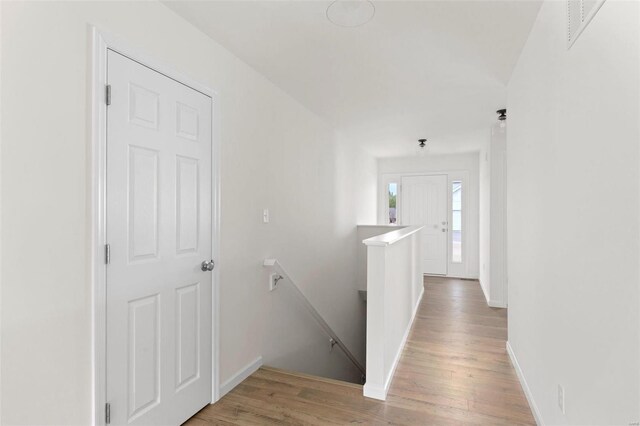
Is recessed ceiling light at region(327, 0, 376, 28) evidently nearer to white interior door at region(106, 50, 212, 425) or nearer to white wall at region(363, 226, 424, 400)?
white interior door at region(106, 50, 212, 425)

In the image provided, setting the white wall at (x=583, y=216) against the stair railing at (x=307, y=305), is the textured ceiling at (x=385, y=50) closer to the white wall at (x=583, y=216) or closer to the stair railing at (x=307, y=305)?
the white wall at (x=583, y=216)

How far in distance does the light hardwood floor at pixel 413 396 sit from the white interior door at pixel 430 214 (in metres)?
3.58

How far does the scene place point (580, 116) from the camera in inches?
53.7

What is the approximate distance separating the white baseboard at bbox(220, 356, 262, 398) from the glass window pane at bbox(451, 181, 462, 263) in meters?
5.00

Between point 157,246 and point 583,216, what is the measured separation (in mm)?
2013

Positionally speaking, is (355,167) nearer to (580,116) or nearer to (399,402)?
(399,402)

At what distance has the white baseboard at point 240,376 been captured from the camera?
7.88 ft

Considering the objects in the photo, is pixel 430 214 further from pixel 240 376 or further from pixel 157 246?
pixel 157 246

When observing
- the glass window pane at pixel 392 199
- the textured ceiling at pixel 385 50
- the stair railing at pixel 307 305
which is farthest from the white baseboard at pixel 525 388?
the glass window pane at pixel 392 199

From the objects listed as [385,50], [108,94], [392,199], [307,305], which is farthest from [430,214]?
[108,94]

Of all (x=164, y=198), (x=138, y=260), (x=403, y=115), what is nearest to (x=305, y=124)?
(x=403, y=115)

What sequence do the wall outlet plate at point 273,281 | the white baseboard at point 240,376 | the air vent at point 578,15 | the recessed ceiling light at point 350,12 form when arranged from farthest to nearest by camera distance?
the wall outlet plate at point 273,281 → the white baseboard at point 240,376 → the recessed ceiling light at point 350,12 → the air vent at point 578,15

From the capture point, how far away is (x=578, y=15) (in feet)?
4.49

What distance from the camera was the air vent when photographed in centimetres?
123
